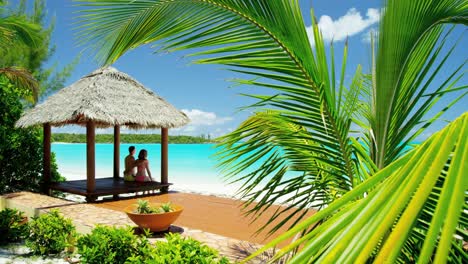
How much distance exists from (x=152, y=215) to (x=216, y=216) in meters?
1.97

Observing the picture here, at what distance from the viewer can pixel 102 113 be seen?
7.93 meters

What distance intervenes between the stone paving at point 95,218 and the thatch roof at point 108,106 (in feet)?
5.80

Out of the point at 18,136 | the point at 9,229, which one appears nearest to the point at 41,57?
the point at 18,136

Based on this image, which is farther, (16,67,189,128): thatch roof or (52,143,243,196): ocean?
(52,143,243,196): ocean

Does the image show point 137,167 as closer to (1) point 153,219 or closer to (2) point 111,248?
(1) point 153,219

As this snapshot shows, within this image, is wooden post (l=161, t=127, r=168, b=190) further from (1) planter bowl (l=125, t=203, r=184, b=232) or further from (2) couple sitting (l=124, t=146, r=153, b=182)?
(1) planter bowl (l=125, t=203, r=184, b=232)

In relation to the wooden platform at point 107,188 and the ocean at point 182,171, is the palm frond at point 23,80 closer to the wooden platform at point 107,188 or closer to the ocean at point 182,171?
the wooden platform at point 107,188

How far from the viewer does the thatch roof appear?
26.3 ft

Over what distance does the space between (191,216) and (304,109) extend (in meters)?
5.10

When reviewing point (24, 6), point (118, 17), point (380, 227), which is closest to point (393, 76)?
point (118, 17)

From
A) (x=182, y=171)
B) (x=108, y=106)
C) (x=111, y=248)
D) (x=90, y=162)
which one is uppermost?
(x=108, y=106)

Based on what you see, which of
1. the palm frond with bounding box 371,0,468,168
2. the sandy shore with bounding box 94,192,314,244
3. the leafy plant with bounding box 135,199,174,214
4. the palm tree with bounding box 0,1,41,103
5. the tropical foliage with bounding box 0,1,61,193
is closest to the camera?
the palm frond with bounding box 371,0,468,168

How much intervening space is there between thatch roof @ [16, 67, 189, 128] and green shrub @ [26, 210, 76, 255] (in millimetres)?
2803

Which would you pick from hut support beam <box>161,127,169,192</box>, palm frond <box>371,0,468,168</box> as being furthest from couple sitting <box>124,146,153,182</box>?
palm frond <box>371,0,468,168</box>
